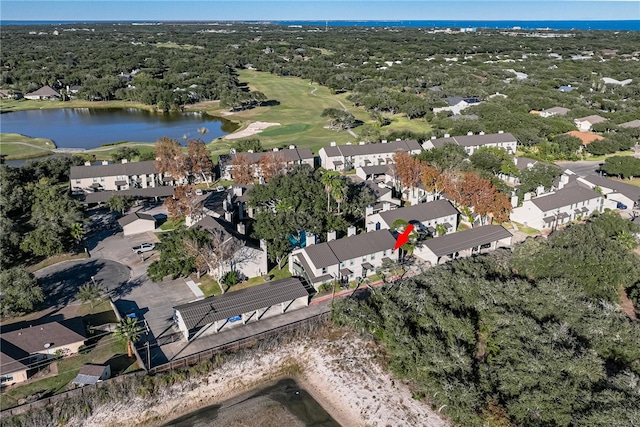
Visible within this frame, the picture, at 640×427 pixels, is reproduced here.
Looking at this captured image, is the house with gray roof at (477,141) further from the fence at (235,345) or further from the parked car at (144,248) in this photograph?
the fence at (235,345)

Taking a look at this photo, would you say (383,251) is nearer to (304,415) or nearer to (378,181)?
(304,415)

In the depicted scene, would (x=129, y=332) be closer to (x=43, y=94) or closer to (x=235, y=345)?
(x=235, y=345)

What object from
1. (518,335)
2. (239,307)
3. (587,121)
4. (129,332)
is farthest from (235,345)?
(587,121)

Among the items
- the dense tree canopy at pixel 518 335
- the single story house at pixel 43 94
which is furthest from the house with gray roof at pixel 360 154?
the single story house at pixel 43 94

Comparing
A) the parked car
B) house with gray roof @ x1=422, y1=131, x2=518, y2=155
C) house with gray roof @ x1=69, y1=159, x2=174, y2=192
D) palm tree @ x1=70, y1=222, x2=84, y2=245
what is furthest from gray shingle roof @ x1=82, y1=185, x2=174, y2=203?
house with gray roof @ x1=422, y1=131, x2=518, y2=155

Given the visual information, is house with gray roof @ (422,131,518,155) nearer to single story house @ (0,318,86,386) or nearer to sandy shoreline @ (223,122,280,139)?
sandy shoreline @ (223,122,280,139)

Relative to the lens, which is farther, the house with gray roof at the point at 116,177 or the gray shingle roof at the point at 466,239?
the house with gray roof at the point at 116,177

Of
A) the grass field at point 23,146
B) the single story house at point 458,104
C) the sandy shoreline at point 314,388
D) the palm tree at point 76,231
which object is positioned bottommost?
the sandy shoreline at point 314,388
